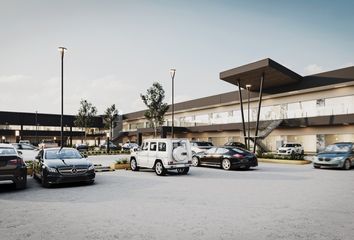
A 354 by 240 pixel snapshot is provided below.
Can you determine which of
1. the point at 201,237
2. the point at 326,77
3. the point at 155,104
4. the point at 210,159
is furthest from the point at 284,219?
the point at 155,104

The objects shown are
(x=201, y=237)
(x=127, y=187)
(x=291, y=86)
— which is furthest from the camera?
(x=291, y=86)

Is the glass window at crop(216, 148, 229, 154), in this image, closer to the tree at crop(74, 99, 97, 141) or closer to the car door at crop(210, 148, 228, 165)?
the car door at crop(210, 148, 228, 165)

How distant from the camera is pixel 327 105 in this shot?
1375 inches

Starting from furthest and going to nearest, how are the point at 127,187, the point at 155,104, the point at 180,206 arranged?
the point at 155,104, the point at 127,187, the point at 180,206

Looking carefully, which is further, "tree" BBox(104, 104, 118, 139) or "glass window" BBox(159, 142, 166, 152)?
"tree" BBox(104, 104, 118, 139)

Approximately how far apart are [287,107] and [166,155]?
2904 cm

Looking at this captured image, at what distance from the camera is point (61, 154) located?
13086 millimetres

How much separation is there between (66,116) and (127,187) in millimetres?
71957

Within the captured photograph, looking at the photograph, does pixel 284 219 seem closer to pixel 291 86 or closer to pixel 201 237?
pixel 201 237

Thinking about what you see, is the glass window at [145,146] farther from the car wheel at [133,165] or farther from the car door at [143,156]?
the car wheel at [133,165]

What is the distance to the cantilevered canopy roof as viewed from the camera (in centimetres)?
3090

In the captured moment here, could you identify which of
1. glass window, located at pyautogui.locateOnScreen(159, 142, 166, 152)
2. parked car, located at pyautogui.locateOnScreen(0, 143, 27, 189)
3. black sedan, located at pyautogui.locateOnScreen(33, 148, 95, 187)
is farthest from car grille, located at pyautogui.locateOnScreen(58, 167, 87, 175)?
glass window, located at pyautogui.locateOnScreen(159, 142, 166, 152)

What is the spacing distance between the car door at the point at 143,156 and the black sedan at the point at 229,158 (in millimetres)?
4884

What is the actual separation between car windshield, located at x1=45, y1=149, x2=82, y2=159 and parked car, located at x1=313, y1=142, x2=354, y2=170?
13869mm
